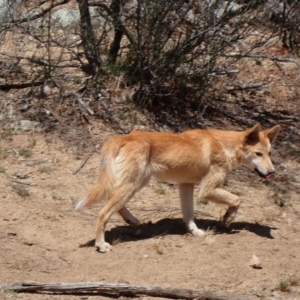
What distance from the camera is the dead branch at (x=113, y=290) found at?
6.62 metres

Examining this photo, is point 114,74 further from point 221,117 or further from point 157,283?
point 157,283

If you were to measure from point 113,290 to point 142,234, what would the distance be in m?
1.81

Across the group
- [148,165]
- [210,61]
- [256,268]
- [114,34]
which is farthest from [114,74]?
[256,268]

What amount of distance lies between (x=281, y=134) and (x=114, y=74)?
2924mm

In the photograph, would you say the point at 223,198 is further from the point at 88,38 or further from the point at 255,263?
the point at 88,38

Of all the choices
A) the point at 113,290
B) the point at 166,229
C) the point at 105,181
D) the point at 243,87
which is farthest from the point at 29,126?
the point at 113,290

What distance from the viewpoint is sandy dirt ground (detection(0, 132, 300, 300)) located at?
287 inches

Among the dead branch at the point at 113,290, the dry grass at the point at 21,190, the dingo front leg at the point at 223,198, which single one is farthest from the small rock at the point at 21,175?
the dead branch at the point at 113,290

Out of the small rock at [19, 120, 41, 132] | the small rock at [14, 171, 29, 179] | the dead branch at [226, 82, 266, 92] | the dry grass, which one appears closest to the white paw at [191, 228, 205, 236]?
the dry grass

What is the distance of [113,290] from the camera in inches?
264

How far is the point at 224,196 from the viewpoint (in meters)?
8.54

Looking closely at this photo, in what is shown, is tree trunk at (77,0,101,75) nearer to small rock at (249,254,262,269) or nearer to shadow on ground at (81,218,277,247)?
shadow on ground at (81,218,277,247)

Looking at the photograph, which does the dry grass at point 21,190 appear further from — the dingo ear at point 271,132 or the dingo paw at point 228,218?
the dingo ear at point 271,132

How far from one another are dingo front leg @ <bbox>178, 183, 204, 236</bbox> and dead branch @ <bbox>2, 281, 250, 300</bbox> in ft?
5.92
